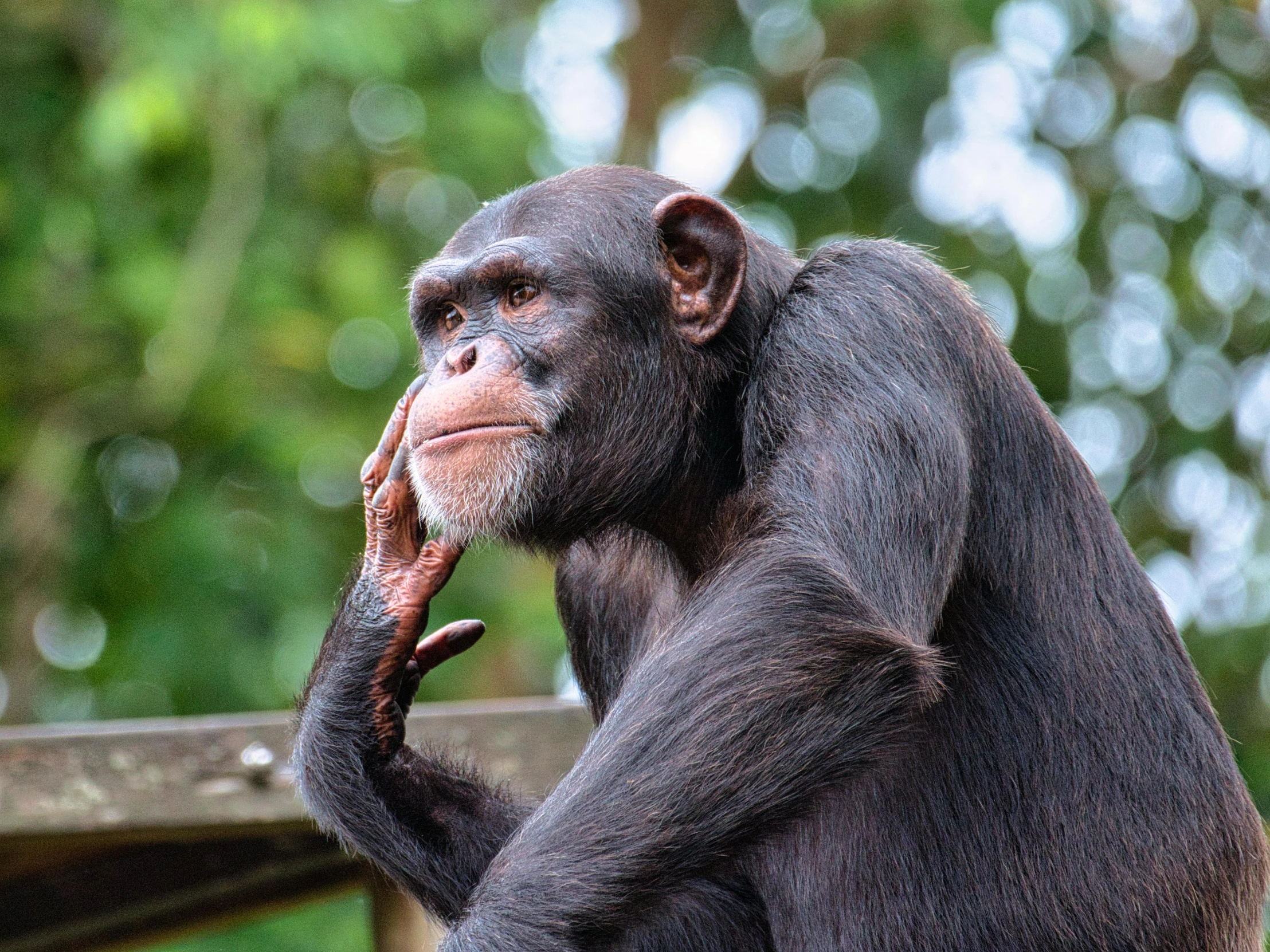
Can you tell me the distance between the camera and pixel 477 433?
394cm

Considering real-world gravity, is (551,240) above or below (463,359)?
above

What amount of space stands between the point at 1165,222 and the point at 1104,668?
1046 cm

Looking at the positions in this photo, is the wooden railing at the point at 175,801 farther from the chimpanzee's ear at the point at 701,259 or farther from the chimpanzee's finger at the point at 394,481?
the chimpanzee's ear at the point at 701,259

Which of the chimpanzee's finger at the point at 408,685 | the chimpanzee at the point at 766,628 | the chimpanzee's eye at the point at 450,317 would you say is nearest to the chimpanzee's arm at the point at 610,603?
the chimpanzee at the point at 766,628

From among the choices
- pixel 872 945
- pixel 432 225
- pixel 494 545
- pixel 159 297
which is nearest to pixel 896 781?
pixel 872 945

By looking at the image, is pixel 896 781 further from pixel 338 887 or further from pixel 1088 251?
pixel 1088 251

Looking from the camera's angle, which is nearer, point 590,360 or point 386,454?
point 590,360

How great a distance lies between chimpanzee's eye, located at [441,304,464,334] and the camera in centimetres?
428

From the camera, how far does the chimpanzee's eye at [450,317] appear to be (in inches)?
168

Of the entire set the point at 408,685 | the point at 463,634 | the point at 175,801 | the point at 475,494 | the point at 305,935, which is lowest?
the point at 305,935

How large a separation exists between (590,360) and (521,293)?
27cm

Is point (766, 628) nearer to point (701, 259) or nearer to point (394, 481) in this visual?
point (701, 259)

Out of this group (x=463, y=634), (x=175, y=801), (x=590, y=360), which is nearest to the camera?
(x=590, y=360)

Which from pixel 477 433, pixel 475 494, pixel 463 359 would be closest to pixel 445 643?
pixel 475 494
